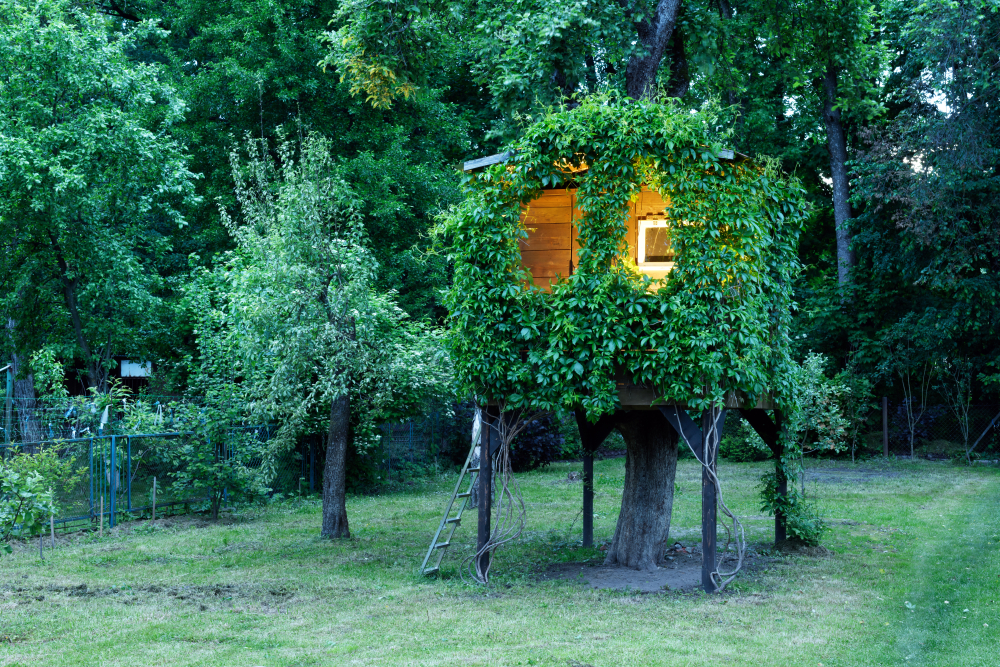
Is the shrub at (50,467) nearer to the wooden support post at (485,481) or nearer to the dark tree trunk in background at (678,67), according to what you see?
the wooden support post at (485,481)

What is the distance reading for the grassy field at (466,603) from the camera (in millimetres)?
8273

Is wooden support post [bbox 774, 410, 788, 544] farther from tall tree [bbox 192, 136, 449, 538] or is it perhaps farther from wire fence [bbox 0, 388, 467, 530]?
wire fence [bbox 0, 388, 467, 530]

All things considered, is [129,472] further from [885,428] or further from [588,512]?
[885,428]

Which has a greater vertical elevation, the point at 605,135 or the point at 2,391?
the point at 605,135

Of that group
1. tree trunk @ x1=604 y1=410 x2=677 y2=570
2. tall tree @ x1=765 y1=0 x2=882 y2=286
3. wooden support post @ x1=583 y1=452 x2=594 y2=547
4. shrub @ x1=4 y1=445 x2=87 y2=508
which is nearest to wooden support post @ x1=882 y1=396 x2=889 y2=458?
tall tree @ x1=765 y1=0 x2=882 y2=286

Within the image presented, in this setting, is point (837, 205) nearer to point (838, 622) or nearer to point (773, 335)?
point (773, 335)

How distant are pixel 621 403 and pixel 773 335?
234cm

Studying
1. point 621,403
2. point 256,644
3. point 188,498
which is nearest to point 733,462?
point 188,498

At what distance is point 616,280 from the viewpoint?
1095cm

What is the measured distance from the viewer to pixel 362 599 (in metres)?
10.6

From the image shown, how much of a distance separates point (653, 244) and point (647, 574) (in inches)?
168

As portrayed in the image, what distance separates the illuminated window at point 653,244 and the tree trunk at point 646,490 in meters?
2.12

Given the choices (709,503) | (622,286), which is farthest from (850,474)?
(622,286)

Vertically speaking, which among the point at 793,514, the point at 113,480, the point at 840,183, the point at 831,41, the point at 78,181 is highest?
the point at 840,183
